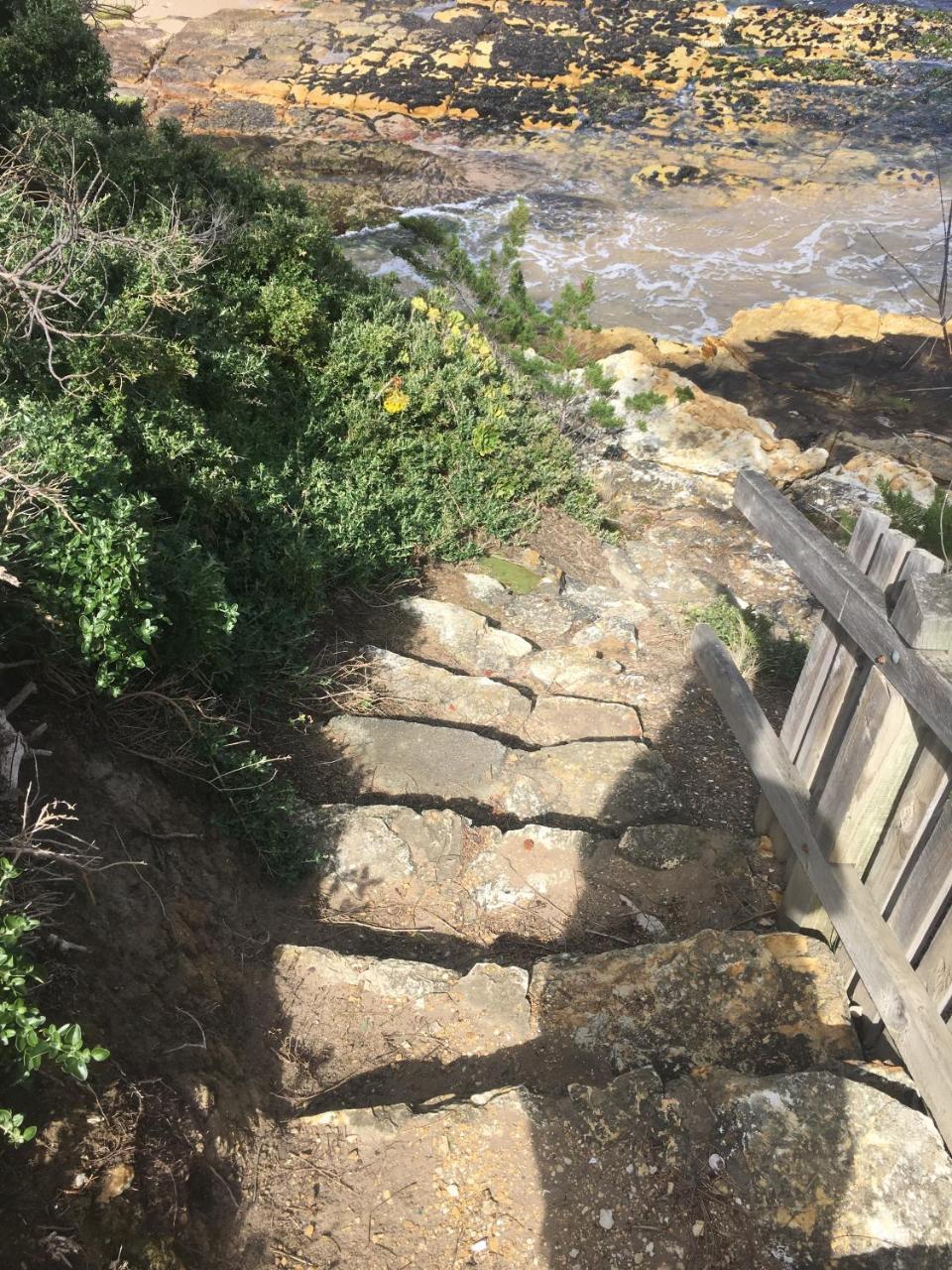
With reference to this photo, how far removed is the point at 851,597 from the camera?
9.89ft

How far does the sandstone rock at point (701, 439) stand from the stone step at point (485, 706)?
213 inches

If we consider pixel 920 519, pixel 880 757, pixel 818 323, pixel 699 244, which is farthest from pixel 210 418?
pixel 699 244

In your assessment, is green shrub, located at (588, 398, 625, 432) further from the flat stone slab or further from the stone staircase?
the flat stone slab

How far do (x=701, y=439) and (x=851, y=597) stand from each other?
772cm

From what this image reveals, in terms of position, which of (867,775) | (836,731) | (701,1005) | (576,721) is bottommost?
(576,721)

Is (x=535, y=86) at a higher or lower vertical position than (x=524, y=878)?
higher

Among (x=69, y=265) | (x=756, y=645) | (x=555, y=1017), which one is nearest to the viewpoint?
(x=555, y=1017)

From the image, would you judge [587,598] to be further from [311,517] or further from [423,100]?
[423,100]

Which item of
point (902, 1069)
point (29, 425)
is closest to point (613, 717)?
point (902, 1069)

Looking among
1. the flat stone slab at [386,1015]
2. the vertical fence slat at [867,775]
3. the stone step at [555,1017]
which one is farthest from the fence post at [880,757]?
the flat stone slab at [386,1015]

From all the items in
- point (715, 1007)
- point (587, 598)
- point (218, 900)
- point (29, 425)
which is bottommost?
point (587, 598)

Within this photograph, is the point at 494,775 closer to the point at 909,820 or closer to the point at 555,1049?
the point at 555,1049

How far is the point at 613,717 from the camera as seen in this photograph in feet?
17.0

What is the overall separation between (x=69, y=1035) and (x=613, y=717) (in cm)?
363
